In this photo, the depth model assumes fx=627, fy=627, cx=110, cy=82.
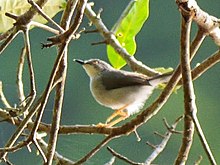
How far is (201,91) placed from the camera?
1794 mm

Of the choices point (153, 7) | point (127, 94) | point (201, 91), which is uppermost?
point (153, 7)

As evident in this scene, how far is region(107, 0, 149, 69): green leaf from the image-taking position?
4.13 ft

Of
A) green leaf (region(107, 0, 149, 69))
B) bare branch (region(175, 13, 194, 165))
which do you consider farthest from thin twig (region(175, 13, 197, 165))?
green leaf (region(107, 0, 149, 69))

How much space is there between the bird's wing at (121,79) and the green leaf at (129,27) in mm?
82

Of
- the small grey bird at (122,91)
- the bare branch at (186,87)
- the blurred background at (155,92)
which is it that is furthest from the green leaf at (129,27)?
the bare branch at (186,87)

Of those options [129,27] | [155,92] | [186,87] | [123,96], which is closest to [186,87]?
[186,87]

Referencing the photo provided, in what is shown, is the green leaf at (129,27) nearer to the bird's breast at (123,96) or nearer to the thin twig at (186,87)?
the bird's breast at (123,96)

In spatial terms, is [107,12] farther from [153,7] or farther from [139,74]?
[139,74]

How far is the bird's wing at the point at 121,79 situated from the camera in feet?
4.60

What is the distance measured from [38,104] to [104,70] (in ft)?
2.59

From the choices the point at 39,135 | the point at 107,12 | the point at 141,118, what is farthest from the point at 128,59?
the point at 107,12

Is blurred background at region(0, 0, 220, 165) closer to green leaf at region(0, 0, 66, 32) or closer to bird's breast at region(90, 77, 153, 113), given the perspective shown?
bird's breast at region(90, 77, 153, 113)

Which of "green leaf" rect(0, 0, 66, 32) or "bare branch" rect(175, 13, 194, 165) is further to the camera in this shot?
"green leaf" rect(0, 0, 66, 32)

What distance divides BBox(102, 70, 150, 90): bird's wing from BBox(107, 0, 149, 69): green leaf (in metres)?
0.08
